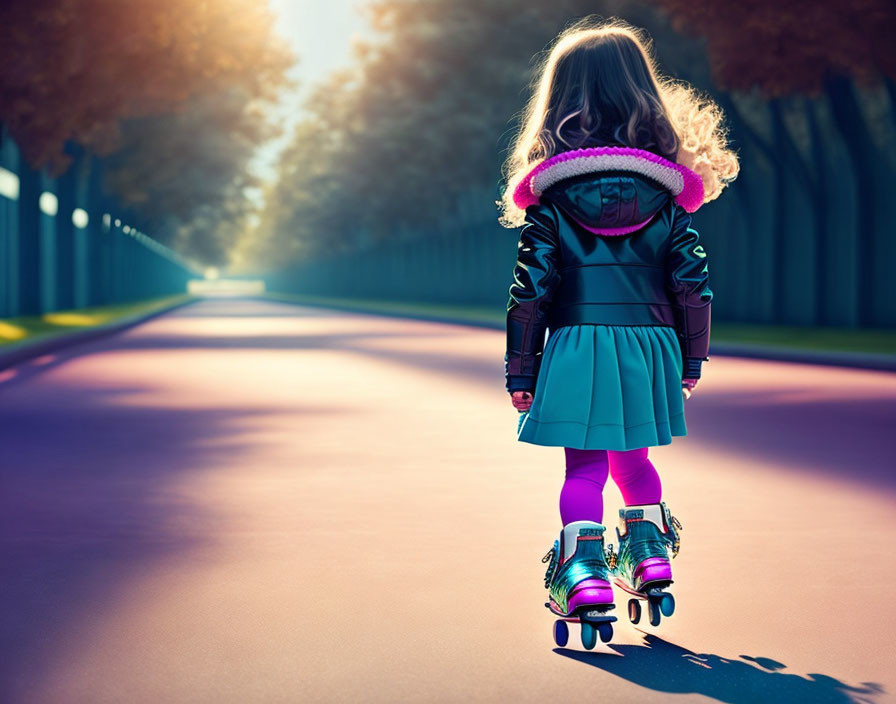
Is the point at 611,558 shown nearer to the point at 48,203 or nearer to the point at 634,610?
the point at 634,610

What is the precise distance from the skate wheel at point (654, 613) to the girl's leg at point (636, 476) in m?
0.36

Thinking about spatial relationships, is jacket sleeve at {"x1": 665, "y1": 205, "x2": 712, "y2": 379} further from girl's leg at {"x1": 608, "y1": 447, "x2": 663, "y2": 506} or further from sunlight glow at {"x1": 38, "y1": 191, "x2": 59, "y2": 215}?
sunlight glow at {"x1": 38, "y1": 191, "x2": 59, "y2": 215}

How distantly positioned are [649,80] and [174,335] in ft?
98.1

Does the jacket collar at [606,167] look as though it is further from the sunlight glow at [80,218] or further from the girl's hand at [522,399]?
the sunlight glow at [80,218]

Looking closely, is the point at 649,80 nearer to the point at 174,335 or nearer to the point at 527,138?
the point at 527,138

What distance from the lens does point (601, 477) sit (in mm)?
4910

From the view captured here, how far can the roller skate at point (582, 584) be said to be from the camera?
4699 mm

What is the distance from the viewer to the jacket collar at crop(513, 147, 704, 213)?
185 inches

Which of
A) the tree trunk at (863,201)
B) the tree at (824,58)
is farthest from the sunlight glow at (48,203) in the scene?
the tree trunk at (863,201)

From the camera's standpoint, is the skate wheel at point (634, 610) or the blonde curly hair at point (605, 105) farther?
the skate wheel at point (634, 610)

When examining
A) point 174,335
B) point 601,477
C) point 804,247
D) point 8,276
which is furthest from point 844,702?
point 8,276

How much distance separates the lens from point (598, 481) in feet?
16.1

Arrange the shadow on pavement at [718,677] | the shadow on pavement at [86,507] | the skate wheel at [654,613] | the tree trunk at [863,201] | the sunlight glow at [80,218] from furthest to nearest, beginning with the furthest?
1. the sunlight glow at [80,218]
2. the tree trunk at [863,201]
3. the shadow on pavement at [86,507]
4. the skate wheel at [654,613]
5. the shadow on pavement at [718,677]

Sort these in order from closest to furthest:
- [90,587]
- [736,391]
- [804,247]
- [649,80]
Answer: [649,80] < [90,587] < [736,391] < [804,247]
